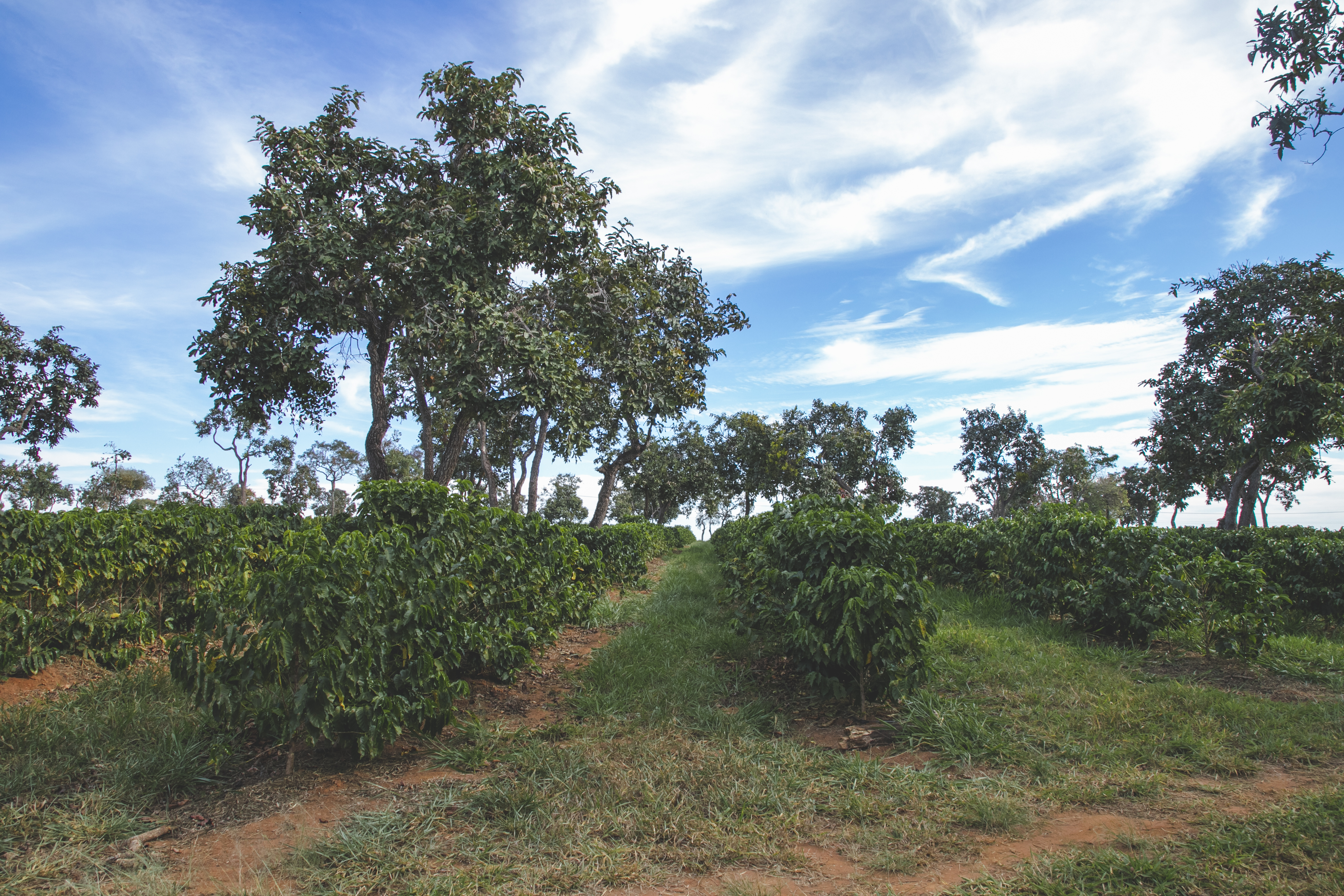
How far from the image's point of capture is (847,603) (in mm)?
4496

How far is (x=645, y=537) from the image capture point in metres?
20.0

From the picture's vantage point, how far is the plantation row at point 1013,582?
15.4 feet

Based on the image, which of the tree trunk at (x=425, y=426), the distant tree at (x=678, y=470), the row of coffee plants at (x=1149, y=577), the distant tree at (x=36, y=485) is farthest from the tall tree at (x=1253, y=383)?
the distant tree at (x=36, y=485)

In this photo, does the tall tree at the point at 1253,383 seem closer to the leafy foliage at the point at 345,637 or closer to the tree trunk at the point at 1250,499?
the tree trunk at the point at 1250,499

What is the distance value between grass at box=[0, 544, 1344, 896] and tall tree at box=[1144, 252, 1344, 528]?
32.0 feet

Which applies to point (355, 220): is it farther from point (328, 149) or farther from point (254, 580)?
point (254, 580)

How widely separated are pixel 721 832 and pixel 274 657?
97.8 inches

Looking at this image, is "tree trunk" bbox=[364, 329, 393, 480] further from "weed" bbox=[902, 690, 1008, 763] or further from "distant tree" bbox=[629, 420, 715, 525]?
"distant tree" bbox=[629, 420, 715, 525]

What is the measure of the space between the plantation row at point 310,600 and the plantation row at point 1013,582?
2.24 m

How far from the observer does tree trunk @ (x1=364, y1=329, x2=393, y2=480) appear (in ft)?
39.9

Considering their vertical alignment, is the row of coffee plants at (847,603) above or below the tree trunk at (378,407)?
below

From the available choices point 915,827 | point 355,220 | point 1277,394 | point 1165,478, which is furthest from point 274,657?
point 1165,478

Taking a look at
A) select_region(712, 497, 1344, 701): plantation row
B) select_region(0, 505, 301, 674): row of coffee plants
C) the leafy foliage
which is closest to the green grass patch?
select_region(712, 497, 1344, 701): plantation row

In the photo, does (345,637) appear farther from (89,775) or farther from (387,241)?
(387,241)
